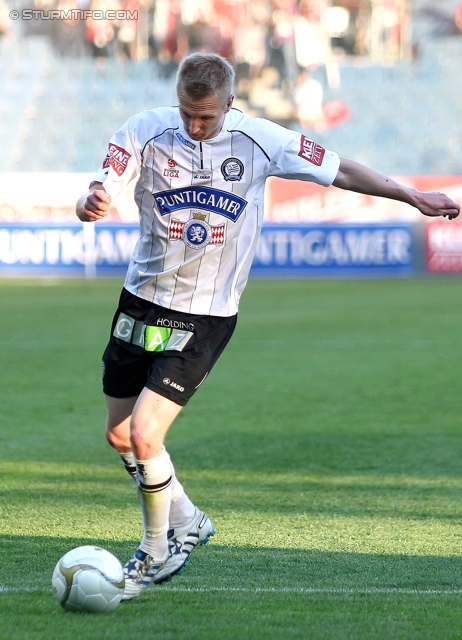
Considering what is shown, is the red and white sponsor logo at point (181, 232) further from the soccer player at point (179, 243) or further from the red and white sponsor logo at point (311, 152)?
the red and white sponsor logo at point (311, 152)

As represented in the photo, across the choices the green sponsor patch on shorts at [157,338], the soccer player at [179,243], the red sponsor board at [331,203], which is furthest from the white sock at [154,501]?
the red sponsor board at [331,203]

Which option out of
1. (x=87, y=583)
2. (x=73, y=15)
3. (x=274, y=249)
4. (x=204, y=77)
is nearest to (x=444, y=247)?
(x=274, y=249)

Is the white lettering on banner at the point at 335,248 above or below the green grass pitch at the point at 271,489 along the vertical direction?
below

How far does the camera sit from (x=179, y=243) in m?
3.95

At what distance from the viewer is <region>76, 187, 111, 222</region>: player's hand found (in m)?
3.66

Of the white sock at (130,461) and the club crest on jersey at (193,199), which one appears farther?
the white sock at (130,461)

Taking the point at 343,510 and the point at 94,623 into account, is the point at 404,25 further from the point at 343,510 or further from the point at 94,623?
the point at 94,623

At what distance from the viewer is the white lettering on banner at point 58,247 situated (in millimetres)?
24125

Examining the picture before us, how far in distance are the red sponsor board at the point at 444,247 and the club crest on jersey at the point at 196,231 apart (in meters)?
20.9

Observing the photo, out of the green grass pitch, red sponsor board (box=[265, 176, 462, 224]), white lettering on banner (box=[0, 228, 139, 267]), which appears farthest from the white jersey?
red sponsor board (box=[265, 176, 462, 224])

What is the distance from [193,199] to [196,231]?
0.12 m

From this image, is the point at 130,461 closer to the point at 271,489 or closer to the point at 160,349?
the point at 160,349

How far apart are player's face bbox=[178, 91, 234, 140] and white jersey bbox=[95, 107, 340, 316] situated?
96 millimetres

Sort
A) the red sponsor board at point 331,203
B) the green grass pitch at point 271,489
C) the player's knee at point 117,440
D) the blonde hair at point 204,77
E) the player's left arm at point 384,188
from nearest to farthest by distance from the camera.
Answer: the green grass pitch at point 271,489 → the blonde hair at point 204,77 → the player's left arm at point 384,188 → the player's knee at point 117,440 → the red sponsor board at point 331,203
